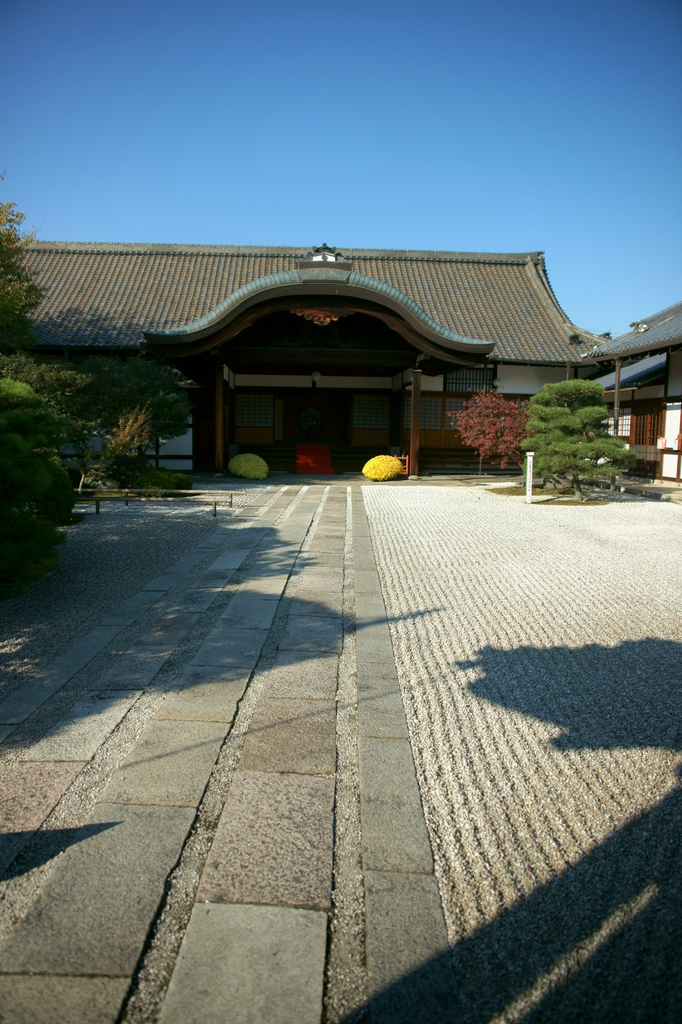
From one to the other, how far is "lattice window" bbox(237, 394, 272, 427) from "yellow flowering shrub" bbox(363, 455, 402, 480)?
4.44m

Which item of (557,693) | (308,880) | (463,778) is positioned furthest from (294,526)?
(308,880)

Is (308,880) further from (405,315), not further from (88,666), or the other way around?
(405,315)

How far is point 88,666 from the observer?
3992mm

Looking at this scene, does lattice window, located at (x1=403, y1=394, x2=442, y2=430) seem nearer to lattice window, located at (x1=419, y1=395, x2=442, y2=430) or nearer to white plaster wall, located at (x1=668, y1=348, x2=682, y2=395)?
lattice window, located at (x1=419, y1=395, x2=442, y2=430)

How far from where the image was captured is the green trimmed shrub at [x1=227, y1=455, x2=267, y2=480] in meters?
15.5

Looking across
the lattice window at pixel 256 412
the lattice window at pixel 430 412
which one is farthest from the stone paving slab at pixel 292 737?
the lattice window at pixel 256 412

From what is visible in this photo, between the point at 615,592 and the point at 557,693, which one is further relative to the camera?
the point at 615,592

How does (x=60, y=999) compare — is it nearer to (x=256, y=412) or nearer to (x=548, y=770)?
(x=548, y=770)

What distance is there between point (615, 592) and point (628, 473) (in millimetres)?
13231

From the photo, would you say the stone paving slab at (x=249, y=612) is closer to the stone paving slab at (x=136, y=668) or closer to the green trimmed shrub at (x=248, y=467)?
the stone paving slab at (x=136, y=668)

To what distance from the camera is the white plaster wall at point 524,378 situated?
18031mm

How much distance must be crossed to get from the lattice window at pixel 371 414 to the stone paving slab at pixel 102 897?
17345 mm

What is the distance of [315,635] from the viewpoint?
4.58m

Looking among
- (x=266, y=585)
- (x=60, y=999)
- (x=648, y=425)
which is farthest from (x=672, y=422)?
(x=60, y=999)
